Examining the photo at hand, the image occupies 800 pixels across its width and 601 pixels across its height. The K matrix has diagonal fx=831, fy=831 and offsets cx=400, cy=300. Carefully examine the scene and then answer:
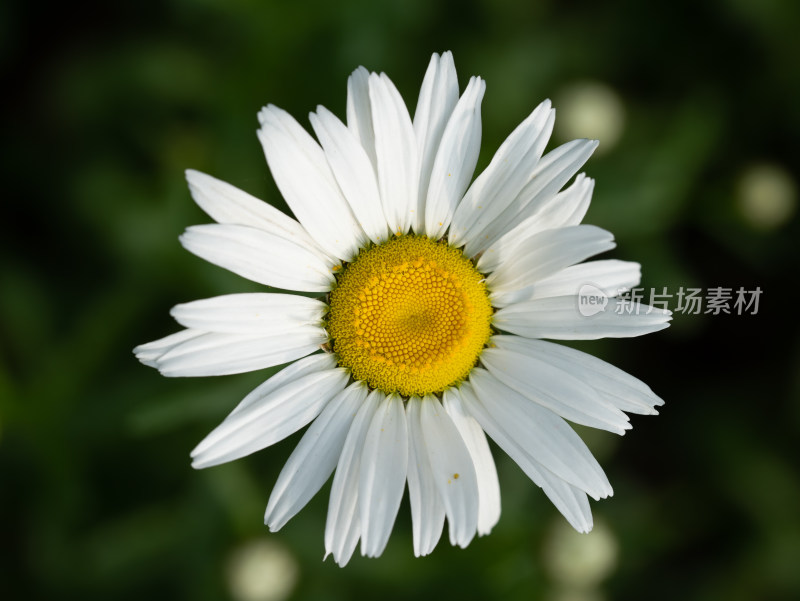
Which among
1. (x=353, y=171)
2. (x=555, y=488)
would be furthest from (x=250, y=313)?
(x=555, y=488)

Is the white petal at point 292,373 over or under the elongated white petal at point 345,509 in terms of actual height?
over

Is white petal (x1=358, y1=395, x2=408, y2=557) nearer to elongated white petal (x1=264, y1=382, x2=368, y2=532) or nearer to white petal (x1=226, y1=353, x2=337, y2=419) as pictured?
elongated white petal (x1=264, y1=382, x2=368, y2=532)

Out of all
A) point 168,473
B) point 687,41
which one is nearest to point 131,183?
point 168,473

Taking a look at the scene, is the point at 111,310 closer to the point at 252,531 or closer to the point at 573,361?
the point at 252,531

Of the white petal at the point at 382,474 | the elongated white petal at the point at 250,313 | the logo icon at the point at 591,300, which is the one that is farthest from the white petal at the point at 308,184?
the logo icon at the point at 591,300

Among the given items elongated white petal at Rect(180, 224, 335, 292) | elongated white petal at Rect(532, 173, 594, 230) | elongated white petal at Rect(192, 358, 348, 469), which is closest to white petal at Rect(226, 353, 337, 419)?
elongated white petal at Rect(192, 358, 348, 469)

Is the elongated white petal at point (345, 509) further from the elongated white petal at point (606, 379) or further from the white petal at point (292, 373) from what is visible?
the elongated white petal at point (606, 379)
